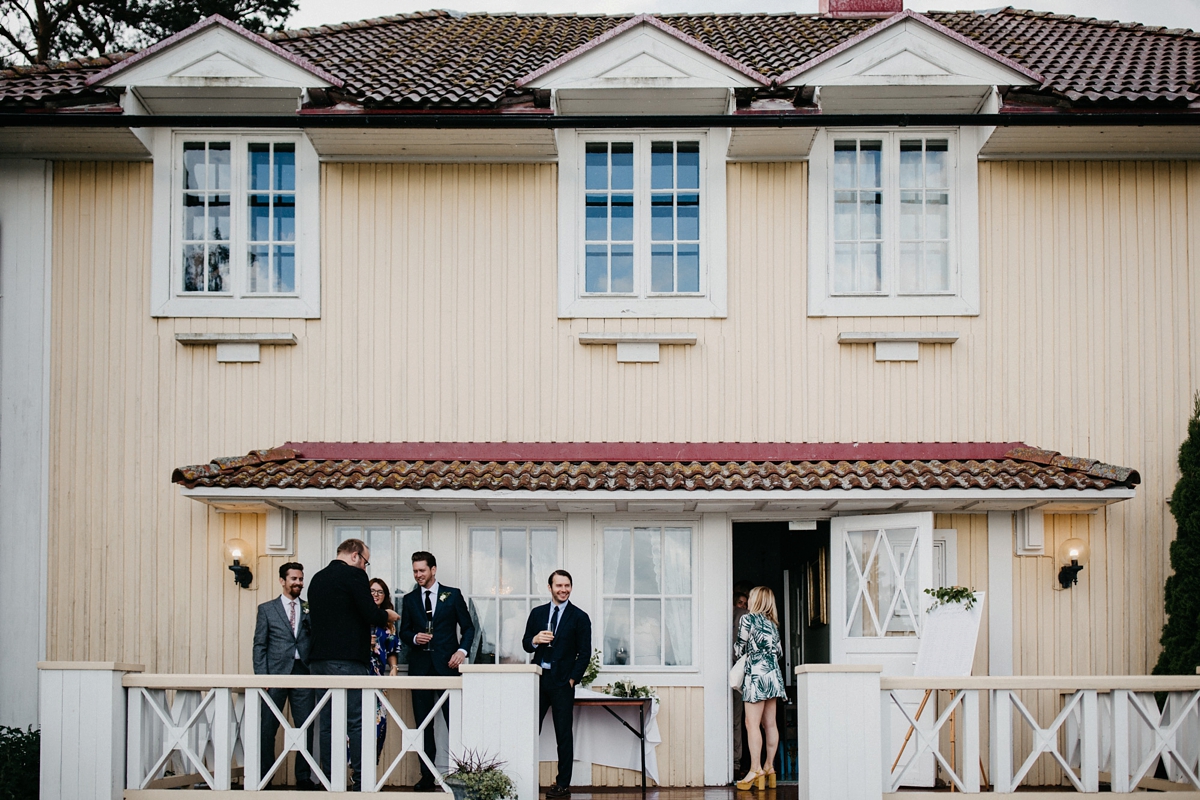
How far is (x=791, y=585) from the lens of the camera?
48.8 feet

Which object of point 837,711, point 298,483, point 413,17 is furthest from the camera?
point 413,17

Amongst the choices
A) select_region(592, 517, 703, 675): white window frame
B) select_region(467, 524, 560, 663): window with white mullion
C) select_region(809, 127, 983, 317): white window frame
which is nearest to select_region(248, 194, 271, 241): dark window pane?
select_region(467, 524, 560, 663): window with white mullion

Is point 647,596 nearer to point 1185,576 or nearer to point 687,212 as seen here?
point 687,212

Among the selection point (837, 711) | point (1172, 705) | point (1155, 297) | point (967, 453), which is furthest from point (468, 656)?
point (1155, 297)

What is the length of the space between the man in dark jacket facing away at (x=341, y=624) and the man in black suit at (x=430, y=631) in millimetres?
620

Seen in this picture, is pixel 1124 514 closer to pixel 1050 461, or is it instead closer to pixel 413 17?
pixel 1050 461

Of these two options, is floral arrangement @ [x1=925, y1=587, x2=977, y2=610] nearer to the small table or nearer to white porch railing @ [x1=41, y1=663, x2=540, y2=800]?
the small table

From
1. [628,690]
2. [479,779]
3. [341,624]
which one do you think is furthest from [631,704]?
[341,624]

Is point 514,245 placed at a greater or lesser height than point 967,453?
greater

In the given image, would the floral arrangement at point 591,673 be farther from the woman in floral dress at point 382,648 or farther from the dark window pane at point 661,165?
the dark window pane at point 661,165

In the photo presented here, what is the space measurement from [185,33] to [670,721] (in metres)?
7.54

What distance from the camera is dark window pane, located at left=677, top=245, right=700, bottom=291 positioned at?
11695 millimetres

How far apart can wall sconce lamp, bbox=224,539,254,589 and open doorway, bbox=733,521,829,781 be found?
190 inches

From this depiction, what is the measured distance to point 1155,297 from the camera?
37.9ft
